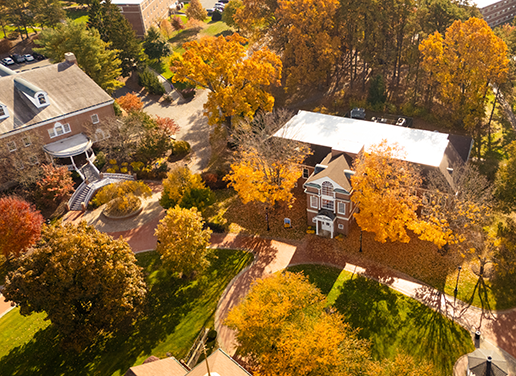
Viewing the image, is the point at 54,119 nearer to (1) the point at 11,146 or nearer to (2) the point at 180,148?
(1) the point at 11,146

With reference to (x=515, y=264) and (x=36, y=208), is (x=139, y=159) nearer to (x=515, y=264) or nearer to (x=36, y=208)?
(x=36, y=208)

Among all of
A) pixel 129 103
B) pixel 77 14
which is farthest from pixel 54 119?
pixel 77 14

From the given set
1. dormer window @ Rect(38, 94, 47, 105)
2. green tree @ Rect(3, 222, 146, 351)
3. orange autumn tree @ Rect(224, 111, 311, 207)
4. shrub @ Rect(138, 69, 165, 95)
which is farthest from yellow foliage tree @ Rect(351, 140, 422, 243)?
shrub @ Rect(138, 69, 165, 95)

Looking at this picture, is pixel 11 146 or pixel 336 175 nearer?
pixel 336 175

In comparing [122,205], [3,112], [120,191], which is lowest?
[122,205]

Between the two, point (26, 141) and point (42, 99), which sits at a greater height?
point (42, 99)

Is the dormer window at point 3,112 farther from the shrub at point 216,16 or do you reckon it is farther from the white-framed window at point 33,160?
the shrub at point 216,16

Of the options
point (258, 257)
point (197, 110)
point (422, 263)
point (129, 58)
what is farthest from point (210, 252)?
point (129, 58)

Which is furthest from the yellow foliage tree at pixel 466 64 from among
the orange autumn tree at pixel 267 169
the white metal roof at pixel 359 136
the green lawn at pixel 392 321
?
the green lawn at pixel 392 321
